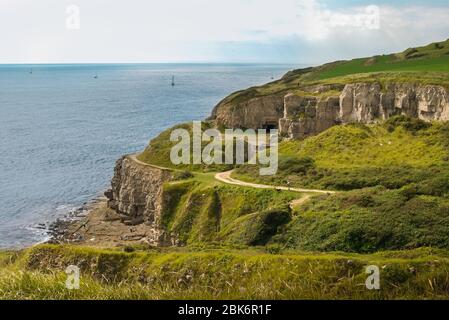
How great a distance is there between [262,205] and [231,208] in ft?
10.5

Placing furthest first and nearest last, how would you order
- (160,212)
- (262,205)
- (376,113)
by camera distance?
(376,113) → (160,212) → (262,205)

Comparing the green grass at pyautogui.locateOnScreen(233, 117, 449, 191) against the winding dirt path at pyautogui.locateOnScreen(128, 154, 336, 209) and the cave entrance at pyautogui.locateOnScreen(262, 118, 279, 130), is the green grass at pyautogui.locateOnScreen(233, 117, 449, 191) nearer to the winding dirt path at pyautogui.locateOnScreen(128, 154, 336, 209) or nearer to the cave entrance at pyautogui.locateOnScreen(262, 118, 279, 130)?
the winding dirt path at pyautogui.locateOnScreen(128, 154, 336, 209)

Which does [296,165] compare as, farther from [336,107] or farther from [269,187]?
[336,107]

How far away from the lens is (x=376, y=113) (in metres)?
75.4

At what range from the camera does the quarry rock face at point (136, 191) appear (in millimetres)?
67375

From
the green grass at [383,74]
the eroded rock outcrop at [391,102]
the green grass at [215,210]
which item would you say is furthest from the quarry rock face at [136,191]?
the eroded rock outcrop at [391,102]

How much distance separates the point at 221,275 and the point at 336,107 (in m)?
57.7

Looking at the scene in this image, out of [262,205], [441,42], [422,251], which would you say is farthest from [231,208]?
[441,42]

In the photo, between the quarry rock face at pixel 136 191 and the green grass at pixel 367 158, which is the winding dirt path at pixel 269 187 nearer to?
the green grass at pixel 367 158

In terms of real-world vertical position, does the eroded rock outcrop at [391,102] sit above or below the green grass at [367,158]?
above

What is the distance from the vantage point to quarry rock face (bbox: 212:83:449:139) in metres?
70.2

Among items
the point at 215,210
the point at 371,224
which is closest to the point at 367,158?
the point at 215,210

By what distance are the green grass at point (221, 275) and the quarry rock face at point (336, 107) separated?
43.1 metres
